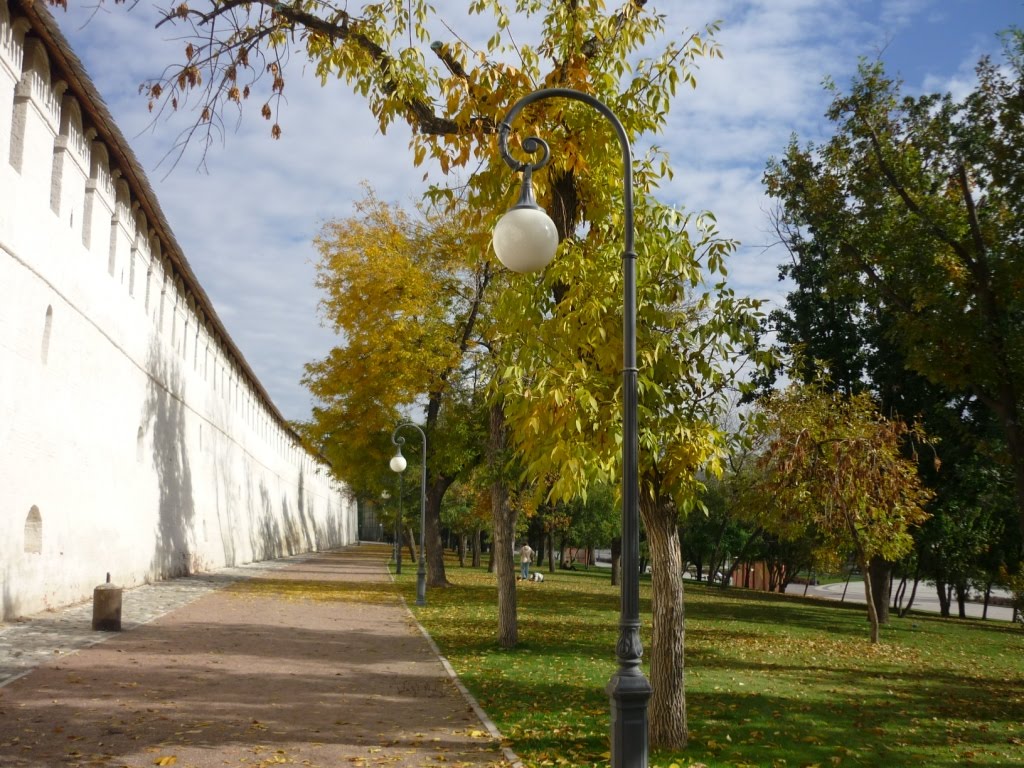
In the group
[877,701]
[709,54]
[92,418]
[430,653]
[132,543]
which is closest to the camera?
[709,54]

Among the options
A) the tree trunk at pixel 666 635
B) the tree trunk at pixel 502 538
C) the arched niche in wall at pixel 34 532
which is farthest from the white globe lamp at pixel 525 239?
the arched niche in wall at pixel 34 532

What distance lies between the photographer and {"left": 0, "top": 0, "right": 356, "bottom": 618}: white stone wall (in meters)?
15.3

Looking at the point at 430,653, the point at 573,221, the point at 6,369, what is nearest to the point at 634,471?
the point at 573,221

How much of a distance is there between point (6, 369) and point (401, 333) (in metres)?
14.9

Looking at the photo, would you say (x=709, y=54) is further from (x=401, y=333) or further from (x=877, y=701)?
(x=401, y=333)

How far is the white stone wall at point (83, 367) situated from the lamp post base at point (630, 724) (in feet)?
40.5

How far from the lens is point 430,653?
1468cm

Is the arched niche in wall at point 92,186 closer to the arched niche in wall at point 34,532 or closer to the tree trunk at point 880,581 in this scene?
the arched niche in wall at point 34,532

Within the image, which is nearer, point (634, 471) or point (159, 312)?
point (634, 471)

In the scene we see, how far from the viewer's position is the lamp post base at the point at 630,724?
6012 millimetres

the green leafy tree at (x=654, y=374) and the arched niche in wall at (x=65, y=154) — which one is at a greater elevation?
the arched niche in wall at (x=65, y=154)

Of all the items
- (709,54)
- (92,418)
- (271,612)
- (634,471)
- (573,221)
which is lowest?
(271,612)

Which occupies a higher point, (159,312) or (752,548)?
(159,312)

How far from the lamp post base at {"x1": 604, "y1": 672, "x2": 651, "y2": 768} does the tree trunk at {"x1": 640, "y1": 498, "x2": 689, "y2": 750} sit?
2509 mm
